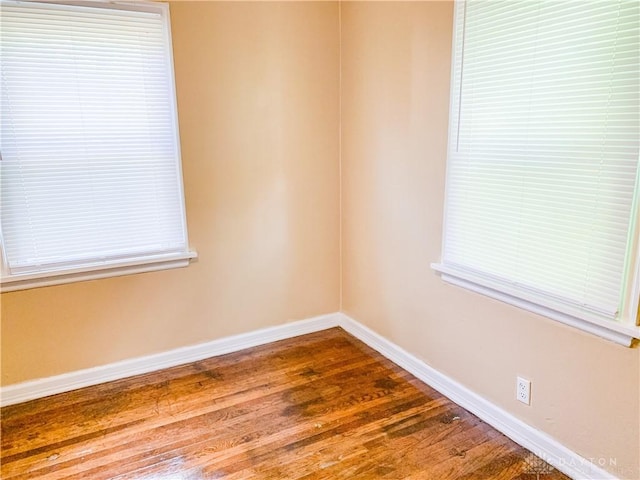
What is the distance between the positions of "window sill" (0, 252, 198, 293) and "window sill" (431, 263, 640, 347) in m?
1.51

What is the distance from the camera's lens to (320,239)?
3.08 m

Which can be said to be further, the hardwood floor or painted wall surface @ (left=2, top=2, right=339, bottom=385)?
painted wall surface @ (left=2, top=2, right=339, bottom=385)

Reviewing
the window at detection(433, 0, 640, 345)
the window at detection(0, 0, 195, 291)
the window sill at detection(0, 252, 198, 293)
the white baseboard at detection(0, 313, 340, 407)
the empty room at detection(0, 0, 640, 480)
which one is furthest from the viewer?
the white baseboard at detection(0, 313, 340, 407)

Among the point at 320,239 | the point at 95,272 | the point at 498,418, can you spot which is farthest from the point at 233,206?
the point at 498,418

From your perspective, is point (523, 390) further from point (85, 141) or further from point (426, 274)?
point (85, 141)

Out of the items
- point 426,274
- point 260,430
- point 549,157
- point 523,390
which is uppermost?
point 549,157

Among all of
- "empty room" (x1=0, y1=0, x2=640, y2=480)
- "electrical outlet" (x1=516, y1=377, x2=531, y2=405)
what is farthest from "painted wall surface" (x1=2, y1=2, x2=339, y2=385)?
"electrical outlet" (x1=516, y1=377, x2=531, y2=405)

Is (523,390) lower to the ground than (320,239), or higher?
lower

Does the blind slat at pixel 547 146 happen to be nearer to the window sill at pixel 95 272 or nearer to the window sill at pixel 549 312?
the window sill at pixel 549 312

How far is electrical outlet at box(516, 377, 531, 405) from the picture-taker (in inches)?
75.0

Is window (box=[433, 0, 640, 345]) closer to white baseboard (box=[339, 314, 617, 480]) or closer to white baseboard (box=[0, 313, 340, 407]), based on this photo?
white baseboard (box=[339, 314, 617, 480])

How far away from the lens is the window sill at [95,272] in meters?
2.27

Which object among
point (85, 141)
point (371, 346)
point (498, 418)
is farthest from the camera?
point (371, 346)

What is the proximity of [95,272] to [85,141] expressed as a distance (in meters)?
0.72
